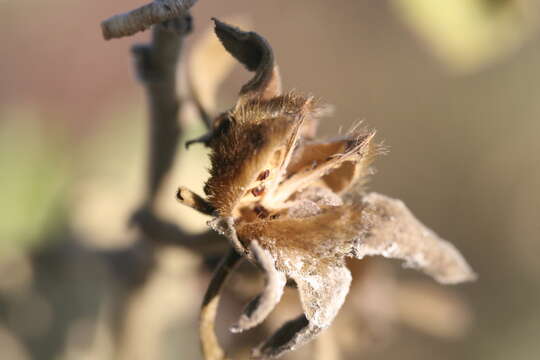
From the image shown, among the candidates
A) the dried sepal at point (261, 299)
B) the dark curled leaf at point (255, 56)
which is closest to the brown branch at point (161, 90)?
the dark curled leaf at point (255, 56)

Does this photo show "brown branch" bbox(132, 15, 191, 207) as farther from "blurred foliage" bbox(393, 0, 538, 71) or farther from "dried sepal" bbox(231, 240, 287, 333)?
"blurred foliage" bbox(393, 0, 538, 71)

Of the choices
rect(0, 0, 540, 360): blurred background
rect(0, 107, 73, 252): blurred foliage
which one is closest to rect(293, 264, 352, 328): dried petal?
rect(0, 0, 540, 360): blurred background

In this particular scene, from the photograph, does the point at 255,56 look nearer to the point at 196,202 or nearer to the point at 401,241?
the point at 196,202

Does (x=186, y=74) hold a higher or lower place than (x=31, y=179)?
higher

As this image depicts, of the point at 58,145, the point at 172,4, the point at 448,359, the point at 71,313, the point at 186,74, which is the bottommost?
the point at 448,359

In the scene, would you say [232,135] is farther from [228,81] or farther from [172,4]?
[228,81]

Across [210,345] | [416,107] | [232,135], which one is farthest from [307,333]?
[416,107]

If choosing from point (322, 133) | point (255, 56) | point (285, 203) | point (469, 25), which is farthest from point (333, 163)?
point (322, 133)

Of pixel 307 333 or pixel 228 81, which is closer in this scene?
pixel 307 333
